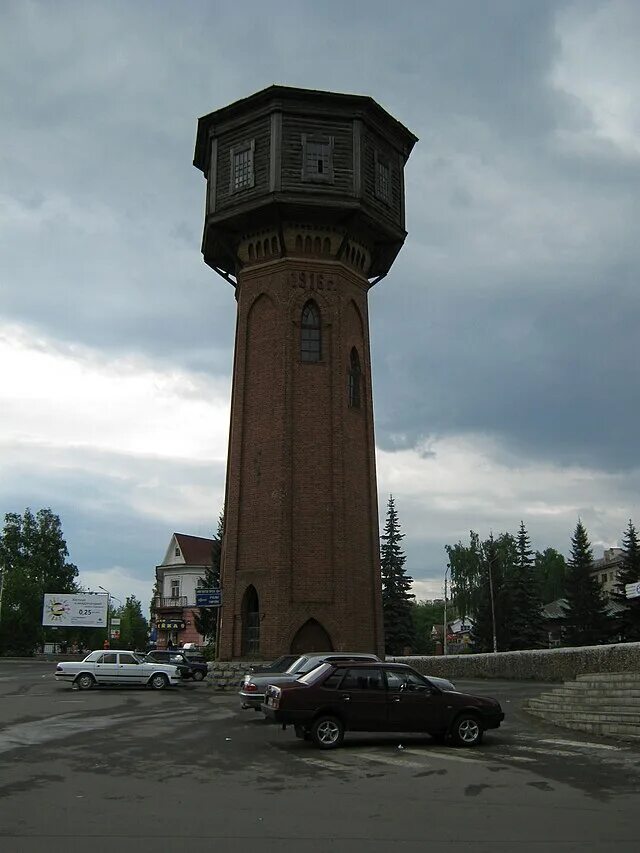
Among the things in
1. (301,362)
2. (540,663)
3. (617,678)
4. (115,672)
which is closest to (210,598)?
(115,672)

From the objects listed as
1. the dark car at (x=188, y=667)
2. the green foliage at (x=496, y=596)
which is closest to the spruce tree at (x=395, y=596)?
the green foliage at (x=496, y=596)

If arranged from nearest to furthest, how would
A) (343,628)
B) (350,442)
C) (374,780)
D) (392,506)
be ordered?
(374,780)
(343,628)
(350,442)
(392,506)

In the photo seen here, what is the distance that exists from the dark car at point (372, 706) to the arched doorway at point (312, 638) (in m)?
15.3

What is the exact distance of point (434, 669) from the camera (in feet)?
128

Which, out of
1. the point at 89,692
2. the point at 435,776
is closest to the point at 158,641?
the point at 89,692

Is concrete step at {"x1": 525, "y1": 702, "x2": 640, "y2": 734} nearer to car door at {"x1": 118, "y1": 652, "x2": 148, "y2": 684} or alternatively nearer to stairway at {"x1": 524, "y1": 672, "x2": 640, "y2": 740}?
stairway at {"x1": 524, "y1": 672, "x2": 640, "y2": 740}

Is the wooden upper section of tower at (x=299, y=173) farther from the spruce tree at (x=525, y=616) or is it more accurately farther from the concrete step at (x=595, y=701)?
the spruce tree at (x=525, y=616)

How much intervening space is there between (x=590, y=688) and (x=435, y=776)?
309 inches

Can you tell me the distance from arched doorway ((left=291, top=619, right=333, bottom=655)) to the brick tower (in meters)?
0.04

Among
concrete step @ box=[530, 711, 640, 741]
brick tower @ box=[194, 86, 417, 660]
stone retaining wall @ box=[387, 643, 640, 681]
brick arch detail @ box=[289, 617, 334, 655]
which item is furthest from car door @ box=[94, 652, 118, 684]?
concrete step @ box=[530, 711, 640, 741]

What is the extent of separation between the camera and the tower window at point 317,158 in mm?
31359

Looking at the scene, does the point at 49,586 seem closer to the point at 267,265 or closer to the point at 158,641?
the point at 158,641

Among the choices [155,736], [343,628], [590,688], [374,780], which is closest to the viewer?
[374,780]

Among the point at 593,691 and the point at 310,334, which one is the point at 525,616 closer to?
the point at 310,334
